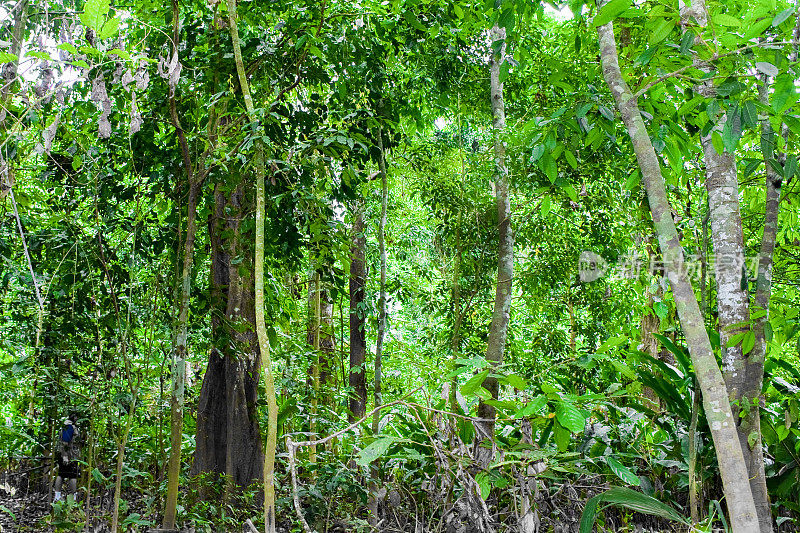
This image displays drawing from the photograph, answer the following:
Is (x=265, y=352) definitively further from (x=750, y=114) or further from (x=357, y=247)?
(x=750, y=114)

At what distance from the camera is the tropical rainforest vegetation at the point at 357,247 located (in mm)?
2191

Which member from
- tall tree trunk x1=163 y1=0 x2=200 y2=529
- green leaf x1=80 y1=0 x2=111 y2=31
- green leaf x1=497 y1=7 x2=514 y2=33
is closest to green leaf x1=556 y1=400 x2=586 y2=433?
green leaf x1=497 y1=7 x2=514 y2=33

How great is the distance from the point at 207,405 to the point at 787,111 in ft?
11.4

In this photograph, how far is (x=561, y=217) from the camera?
5.51 meters

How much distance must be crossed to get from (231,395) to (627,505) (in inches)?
95.4

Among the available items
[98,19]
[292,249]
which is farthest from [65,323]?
[98,19]

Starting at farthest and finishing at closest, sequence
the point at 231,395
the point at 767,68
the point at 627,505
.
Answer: the point at 231,395 → the point at 627,505 → the point at 767,68

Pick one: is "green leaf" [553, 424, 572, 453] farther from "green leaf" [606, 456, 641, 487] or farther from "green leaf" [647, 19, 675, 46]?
"green leaf" [647, 19, 675, 46]

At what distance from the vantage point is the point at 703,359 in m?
1.90

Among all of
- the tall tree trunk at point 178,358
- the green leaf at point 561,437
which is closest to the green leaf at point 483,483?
the green leaf at point 561,437

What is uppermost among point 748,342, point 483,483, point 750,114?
point 750,114

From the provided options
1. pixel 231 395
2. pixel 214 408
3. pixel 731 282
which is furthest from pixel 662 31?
→ pixel 214 408

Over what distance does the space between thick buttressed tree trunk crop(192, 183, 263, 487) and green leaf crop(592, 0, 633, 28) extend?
7.84ft

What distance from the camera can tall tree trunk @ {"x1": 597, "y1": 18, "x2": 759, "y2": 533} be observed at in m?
1.81
